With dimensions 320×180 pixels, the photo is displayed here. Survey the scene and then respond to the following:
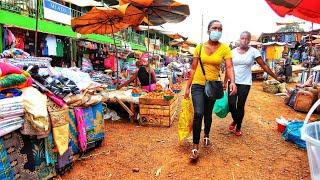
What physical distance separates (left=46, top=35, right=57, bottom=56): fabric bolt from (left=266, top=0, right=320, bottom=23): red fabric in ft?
30.0

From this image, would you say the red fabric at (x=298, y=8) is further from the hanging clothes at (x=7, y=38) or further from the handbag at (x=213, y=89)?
the hanging clothes at (x=7, y=38)

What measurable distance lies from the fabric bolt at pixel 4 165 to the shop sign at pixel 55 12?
32.0 ft

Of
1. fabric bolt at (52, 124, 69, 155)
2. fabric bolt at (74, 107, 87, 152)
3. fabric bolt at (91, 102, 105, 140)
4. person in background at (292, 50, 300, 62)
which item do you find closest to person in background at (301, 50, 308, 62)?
person in background at (292, 50, 300, 62)

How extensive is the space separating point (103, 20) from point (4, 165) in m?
5.49

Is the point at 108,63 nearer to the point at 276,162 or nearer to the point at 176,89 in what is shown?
the point at 176,89

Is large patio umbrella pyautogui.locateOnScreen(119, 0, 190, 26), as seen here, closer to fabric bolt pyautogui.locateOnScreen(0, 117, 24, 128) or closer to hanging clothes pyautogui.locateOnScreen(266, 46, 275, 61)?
fabric bolt pyautogui.locateOnScreen(0, 117, 24, 128)

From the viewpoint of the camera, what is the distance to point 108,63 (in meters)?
15.0

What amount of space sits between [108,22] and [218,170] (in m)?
5.57

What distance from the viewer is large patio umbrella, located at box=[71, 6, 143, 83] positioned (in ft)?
21.9

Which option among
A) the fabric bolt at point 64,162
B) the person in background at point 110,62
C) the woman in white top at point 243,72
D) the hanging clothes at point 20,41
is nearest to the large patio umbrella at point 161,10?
the woman in white top at point 243,72

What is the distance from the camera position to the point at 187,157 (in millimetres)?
4238

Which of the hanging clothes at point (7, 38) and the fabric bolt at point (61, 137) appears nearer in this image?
the fabric bolt at point (61, 137)

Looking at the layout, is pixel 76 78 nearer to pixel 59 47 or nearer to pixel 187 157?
pixel 187 157

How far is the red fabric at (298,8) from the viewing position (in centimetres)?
506
